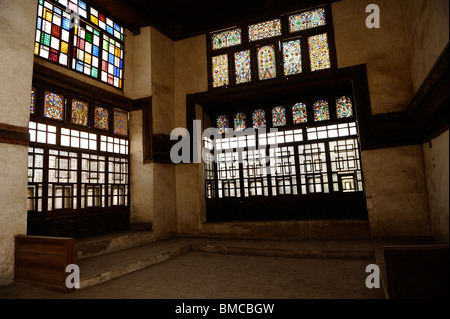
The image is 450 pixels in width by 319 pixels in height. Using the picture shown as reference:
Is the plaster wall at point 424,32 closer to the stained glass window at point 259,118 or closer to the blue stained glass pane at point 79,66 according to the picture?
the stained glass window at point 259,118

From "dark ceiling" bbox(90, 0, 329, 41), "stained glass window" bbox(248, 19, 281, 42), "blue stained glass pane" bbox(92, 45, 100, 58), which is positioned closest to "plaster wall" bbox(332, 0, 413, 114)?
"dark ceiling" bbox(90, 0, 329, 41)

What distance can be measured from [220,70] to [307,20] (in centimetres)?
277

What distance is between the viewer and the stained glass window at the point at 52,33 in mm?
5821

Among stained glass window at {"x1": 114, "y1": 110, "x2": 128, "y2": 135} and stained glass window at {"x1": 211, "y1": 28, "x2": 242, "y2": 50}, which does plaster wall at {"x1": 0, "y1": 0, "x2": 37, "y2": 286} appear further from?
stained glass window at {"x1": 211, "y1": 28, "x2": 242, "y2": 50}

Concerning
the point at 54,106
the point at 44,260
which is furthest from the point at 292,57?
the point at 44,260

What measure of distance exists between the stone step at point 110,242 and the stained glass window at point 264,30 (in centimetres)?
632

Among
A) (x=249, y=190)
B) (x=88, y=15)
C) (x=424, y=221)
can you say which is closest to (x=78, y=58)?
(x=88, y=15)

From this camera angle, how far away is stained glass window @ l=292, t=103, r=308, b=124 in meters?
8.23

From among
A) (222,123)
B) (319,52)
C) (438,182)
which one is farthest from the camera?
(222,123)

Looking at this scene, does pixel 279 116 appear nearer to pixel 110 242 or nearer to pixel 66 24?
pixel 110 242

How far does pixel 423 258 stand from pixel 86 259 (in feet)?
18.6

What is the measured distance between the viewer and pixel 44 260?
162 inches

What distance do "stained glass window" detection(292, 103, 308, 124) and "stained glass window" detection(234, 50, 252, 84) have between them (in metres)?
1.67

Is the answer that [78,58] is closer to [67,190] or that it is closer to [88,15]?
[88,15]
